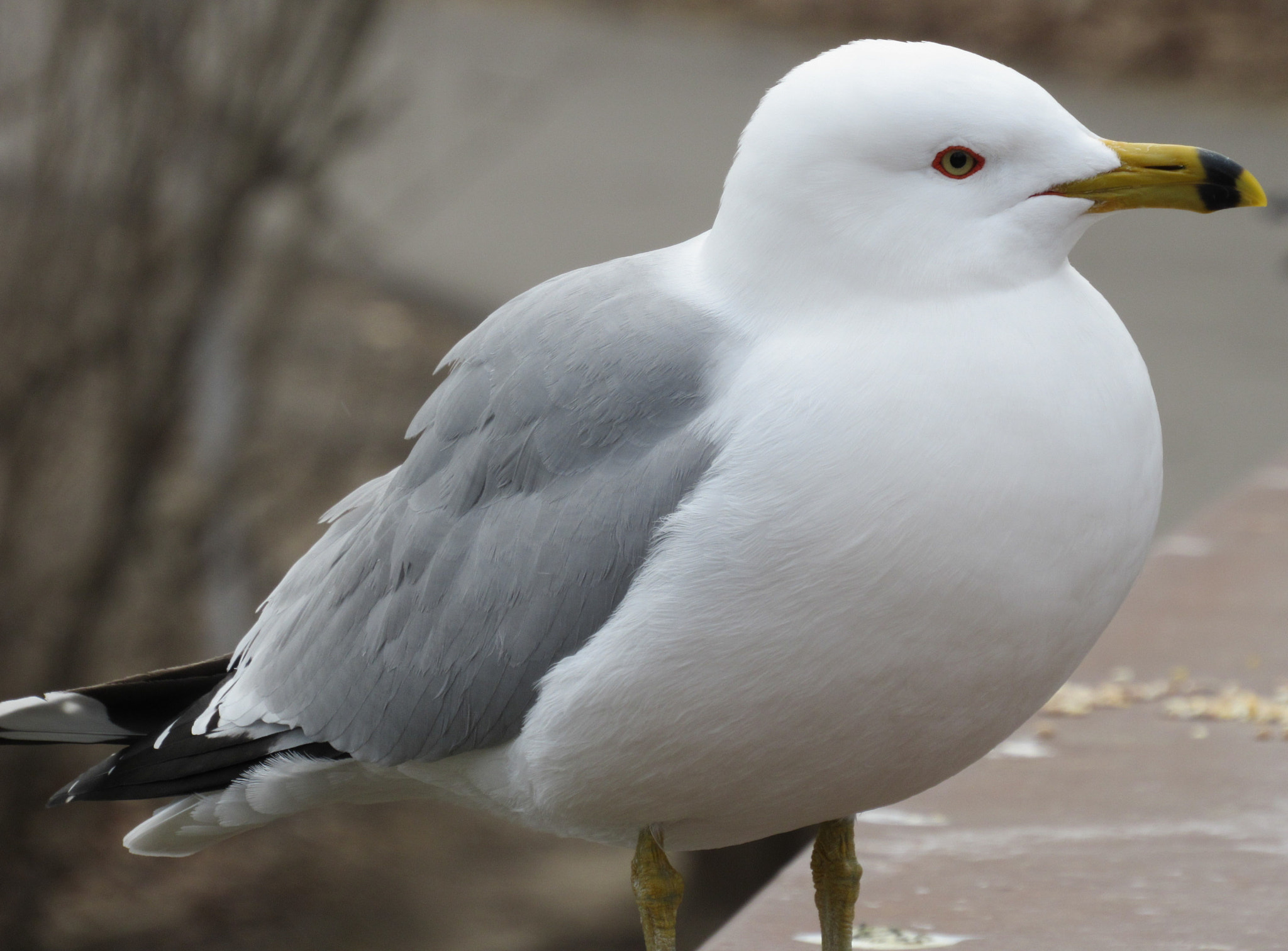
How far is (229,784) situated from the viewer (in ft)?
6.43

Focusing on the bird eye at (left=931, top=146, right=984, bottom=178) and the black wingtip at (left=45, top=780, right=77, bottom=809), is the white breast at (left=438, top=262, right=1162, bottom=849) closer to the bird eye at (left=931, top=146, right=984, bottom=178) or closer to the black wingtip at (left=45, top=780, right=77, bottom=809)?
the bird eye at (left=931, top=146, right=984, bottom=178)

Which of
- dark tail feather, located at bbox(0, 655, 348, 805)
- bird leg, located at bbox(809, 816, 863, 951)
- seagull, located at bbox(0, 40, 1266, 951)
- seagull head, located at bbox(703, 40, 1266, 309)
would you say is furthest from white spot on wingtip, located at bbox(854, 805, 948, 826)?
seagull head, located at bbox(703, 40, 1266, 309)

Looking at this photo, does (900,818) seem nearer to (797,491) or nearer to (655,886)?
(655,886)

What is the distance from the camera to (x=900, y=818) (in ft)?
7.83

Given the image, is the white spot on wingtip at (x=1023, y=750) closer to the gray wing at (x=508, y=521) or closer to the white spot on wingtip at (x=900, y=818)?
the white spot on wingtip at (x=900, y=818)

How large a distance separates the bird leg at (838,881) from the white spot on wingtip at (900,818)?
1.37 ft

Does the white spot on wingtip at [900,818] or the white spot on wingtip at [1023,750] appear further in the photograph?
the white spot on wingtip at [1023,750]

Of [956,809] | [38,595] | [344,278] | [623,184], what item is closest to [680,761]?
[956,809]

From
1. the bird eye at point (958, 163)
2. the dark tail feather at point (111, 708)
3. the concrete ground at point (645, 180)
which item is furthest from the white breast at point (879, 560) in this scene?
the concrete ground at point (645, 180)

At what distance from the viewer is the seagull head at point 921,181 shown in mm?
1562

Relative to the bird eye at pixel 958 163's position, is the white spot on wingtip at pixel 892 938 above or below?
below

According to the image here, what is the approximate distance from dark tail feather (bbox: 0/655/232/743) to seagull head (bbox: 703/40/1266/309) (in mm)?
952

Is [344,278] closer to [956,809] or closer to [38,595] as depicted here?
[38,595]

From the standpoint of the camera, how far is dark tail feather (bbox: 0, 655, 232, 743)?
6.47ft
